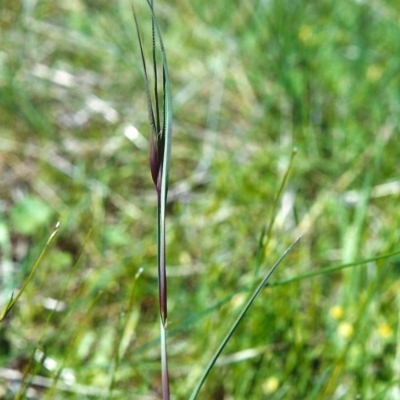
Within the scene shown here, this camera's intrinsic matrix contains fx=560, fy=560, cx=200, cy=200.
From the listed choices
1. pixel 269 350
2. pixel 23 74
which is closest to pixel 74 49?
pixel 23 74

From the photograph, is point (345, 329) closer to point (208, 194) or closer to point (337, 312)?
point (337, 312)

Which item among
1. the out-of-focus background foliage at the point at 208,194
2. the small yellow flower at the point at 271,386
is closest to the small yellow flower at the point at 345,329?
the out-of-focus background foliage at the point at 208,194

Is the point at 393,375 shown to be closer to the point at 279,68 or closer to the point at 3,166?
the point at 279,68

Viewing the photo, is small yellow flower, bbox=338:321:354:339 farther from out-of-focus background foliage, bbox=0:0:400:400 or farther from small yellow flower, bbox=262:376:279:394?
small yellow flower, bbox=262:376:279:394

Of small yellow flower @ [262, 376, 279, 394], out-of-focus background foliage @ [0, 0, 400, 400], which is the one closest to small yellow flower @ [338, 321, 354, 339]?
out-of-focus background foliage @ [0, 0, 400, 400]

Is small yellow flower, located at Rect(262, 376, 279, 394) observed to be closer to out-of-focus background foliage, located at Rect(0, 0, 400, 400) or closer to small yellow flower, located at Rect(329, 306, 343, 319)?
out-of-focus background foliage, located at Rect(0, 0, 400, 400)

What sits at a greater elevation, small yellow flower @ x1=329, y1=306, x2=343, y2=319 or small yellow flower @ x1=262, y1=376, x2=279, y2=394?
small yellow flower @ x1=329, y1=306, x2=343, y2=319

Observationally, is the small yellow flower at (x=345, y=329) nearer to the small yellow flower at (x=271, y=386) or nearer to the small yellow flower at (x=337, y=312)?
the small yellow flower at (x=337, y=312)

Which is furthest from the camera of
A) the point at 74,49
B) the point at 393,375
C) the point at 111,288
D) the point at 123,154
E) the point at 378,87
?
the point at 74,49
